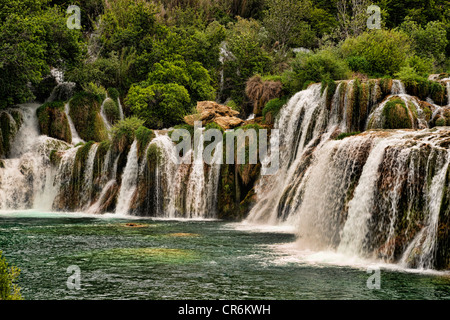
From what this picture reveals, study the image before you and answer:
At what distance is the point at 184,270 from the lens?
14852mm

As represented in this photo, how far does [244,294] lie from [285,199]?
15489 millimetres

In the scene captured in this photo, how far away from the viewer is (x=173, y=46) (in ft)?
158

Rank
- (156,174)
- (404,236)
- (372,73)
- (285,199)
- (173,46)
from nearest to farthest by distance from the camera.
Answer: (404,236)
(285,199)
(156,174)
(372,73)
(173,46)

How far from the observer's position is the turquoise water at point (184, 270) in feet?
40.1

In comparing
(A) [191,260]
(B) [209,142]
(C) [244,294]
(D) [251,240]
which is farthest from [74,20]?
(C) [244,294]

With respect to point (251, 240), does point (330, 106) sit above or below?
above

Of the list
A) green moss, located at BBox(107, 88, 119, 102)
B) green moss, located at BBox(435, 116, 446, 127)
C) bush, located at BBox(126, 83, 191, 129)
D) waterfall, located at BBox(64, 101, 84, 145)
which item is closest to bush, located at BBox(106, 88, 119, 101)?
green moss, located at BBox(107, 88, 119, 102)

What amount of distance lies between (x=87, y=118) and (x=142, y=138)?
9.72 metres

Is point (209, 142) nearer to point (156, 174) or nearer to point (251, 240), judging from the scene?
point (156, 174)

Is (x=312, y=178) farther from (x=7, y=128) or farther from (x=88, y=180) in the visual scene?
(x=7, y=128)

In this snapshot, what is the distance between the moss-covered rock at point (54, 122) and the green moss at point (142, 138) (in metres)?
8.82

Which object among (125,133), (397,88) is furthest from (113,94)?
(397,88)

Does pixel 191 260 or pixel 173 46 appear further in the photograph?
pixel 173 46

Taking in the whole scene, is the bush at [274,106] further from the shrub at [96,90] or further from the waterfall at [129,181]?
the shrub at [96,90]
